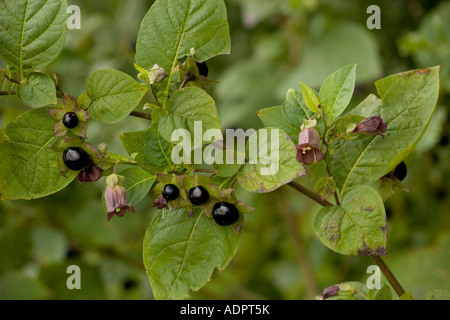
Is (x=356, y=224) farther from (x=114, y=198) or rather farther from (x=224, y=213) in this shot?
(x=114, y=198)

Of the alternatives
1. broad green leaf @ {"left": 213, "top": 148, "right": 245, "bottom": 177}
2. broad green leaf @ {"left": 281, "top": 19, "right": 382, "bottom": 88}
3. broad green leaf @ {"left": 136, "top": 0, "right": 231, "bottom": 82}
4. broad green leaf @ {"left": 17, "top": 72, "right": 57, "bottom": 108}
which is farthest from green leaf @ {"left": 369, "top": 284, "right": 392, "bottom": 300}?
broad green leaf @ {"left": 281, "top": 19, "right": 382, "bottom": 88}

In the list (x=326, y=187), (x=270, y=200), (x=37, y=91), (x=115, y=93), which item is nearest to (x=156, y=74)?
(x=115, y=93)

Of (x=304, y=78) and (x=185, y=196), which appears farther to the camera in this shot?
(x=304, y=78)

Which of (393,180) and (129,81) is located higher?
(129,81)

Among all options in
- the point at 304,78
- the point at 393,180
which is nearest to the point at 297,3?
Result: the point at 304,78

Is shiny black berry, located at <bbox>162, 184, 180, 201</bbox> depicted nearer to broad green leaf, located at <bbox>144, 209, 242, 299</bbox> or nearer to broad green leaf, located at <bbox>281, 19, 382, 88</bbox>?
broad green leaf, located at <bbox>144, 209, 242, 299</bbox>
